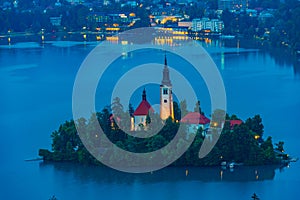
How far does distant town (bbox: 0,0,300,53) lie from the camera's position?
64.3 ft

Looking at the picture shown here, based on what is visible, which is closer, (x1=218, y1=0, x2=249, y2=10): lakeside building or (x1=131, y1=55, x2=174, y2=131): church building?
(x1=131, y1=55, x2=174, y2=131): church building

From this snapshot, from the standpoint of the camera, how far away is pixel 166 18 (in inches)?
932

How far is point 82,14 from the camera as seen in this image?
2356cm

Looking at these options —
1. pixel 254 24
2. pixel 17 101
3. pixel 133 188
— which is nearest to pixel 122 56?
pixel 17 101

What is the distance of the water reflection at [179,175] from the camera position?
277 inches

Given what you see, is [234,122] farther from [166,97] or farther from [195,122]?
[166,97]

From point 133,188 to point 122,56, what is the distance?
8374 mm

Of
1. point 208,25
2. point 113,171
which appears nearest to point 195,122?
point 113,171

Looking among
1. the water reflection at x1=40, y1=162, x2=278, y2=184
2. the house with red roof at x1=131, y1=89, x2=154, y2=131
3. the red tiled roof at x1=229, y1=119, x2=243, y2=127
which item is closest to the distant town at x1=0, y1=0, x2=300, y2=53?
the red tiled roof at x1=229, y1=119, x2=243, y2=127

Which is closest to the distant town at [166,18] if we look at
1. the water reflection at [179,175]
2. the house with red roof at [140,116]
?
the house with red roof at [140,116]

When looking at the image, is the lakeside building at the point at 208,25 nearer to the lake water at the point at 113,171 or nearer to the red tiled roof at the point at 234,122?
the lake water at the point at 113,171

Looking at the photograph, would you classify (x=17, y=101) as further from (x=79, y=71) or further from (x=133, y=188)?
(x=133, y=188)

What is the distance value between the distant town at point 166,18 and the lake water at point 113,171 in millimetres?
4795

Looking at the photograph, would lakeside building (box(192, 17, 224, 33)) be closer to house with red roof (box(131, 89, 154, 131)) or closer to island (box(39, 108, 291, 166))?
house with red roof (box(131, 89, 154, 131))
